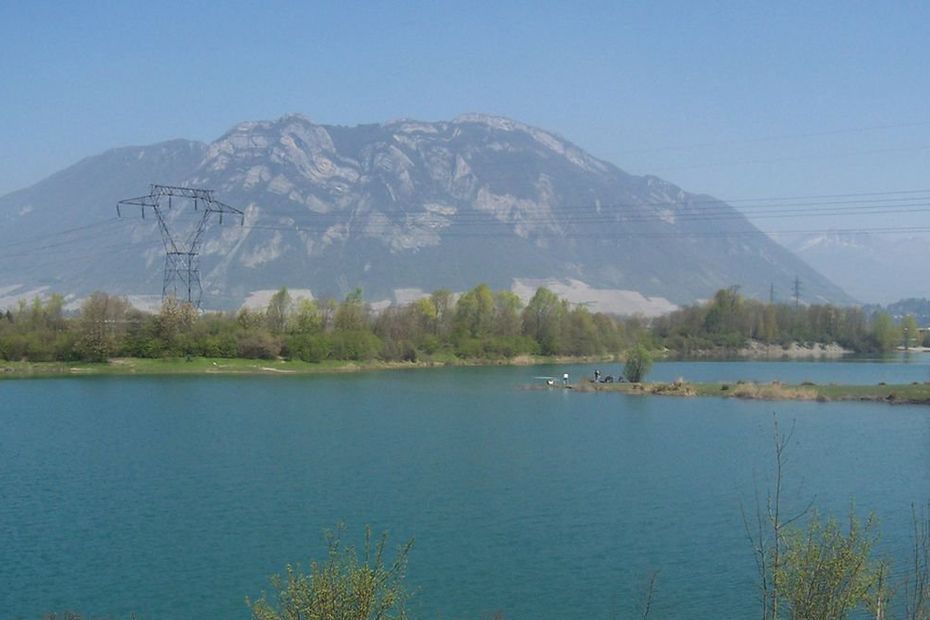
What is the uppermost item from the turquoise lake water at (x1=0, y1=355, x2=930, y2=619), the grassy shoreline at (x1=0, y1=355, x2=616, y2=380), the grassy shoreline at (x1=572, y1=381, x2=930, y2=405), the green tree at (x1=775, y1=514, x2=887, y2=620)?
the grassy shoreline at (x1=0, y1=355, x2=616, y2=380)

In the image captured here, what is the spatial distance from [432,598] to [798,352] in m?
92.6

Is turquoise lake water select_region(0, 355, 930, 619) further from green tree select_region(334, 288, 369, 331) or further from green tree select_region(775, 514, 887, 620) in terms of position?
green tree select_region(334, 288, 369, 331)

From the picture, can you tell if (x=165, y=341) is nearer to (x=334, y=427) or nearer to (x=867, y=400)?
(x=334, y=427)

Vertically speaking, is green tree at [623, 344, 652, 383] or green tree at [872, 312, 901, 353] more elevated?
green tree at [872, 312, 901, 353]

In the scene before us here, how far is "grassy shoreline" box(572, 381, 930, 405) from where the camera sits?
4109 cm

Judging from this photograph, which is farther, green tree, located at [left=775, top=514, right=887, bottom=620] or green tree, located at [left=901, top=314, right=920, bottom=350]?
green tree, located at [left=901, top=314, right=920, bottom=350]

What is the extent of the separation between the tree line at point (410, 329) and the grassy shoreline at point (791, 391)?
8895mm

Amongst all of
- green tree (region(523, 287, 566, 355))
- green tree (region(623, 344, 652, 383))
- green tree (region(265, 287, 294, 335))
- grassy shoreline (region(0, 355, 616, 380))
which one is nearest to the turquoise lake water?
green tree (region(623, 344, 652, 383))

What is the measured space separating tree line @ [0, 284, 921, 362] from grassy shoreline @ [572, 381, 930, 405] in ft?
29.2

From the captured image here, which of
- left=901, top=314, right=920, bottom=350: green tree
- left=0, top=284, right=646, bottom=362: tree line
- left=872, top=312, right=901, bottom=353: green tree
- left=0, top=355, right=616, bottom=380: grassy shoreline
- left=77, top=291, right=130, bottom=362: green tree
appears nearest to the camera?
left=0, top=355, right=616, bottom=380: grassy shoreline

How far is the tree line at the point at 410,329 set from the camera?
61.6 meters

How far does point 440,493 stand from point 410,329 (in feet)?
187

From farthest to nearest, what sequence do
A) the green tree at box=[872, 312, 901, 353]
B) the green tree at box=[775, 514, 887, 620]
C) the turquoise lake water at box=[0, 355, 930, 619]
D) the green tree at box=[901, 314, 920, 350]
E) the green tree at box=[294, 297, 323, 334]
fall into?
the green tree at box=[901, 314, 920, 350] < the green tree at box=[872, 312, 901, 353] < the green tree at box=[294, 297, 323, 334] < the turquoise lake water at box=[0, 355, 930, 619] < the green tree at box=[775, 514, 887, 620]

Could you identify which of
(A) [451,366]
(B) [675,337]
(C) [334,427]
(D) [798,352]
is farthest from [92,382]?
(D) [798,352]
